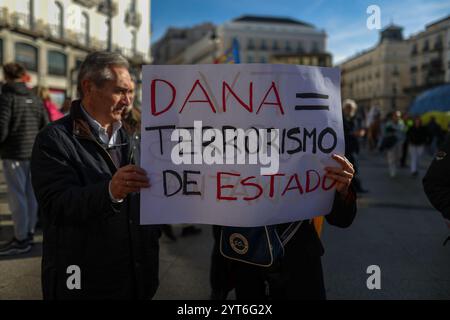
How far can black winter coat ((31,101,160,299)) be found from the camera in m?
1.57

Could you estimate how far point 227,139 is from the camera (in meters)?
1.52

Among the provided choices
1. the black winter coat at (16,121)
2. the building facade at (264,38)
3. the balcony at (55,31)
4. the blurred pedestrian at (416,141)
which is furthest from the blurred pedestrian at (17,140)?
the building facade at (264,38)

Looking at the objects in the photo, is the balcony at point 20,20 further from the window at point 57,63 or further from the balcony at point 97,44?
the balcony at point 97,44

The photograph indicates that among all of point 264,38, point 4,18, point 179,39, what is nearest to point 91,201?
point 4,18

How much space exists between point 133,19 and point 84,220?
108ft

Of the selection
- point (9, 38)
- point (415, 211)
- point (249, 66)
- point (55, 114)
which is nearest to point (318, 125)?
point (249, 66)

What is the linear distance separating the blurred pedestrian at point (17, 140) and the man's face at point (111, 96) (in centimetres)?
269

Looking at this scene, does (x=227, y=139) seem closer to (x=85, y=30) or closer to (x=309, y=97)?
(x=309, y=97)

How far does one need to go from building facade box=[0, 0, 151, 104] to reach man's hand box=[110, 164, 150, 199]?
2380 centimetres

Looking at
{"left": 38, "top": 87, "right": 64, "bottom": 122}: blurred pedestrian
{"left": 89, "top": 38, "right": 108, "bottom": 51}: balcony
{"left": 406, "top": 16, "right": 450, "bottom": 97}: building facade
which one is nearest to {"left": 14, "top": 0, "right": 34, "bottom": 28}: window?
{"left": 89, "top": 38, "right": 108, "bottom": 51}: balcony

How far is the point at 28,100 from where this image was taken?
4129 millimetres

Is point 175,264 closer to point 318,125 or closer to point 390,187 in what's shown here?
point 318,125

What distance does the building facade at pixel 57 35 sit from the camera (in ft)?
82.9

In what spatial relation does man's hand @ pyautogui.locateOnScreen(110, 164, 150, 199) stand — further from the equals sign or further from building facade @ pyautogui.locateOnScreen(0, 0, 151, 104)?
building facade @ pyautogui.locateOnScreen(0, 0, 151, 104)
